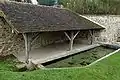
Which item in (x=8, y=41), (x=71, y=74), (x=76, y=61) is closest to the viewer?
(x=71, y=74)

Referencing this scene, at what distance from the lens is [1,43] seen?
967 centimetres

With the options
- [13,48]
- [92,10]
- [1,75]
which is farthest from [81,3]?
[1,75]

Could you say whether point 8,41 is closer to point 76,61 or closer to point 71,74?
point 76,61

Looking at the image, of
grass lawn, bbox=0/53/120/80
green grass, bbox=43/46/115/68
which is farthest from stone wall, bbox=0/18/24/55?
green grass, bbox=43/46/115/68

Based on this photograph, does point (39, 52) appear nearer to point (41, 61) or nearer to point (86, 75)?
point (41, 61)

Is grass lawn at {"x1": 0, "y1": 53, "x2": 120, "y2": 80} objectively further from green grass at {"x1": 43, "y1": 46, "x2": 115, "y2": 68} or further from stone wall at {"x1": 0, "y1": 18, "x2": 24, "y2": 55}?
green grass at {"x1": 43, "y1": 46, "x2": 115, "y2": 68}

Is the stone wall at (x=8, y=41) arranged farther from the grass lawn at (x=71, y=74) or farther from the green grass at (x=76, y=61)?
the green grass at (x=76, y=61)

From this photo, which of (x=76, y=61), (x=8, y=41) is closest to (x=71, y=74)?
(x=76, y=61)

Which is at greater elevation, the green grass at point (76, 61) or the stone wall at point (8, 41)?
the stone wall at point (8, 41)

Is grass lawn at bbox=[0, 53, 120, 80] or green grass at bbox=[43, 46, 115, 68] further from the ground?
grass lawn at bbox=[0, 53, 120, 80]

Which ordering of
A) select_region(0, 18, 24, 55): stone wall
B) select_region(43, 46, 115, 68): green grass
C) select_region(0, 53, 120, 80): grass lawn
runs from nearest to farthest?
select_region(0, 53, 120, 80): grass lawn < select_region(43, 46, 115, 68): green grass < select_region(0, 18, 24, 55): stone wall

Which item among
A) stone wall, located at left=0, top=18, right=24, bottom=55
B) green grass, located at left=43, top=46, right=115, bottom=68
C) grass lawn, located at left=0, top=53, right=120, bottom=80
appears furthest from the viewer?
stone wall, located at left=0, top=18, right=24, bottom=55

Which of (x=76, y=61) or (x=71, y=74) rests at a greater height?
(x=71, y=74)

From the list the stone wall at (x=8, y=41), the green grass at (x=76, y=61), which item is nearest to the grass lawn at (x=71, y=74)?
the stone wall at (x=8, y=41)
